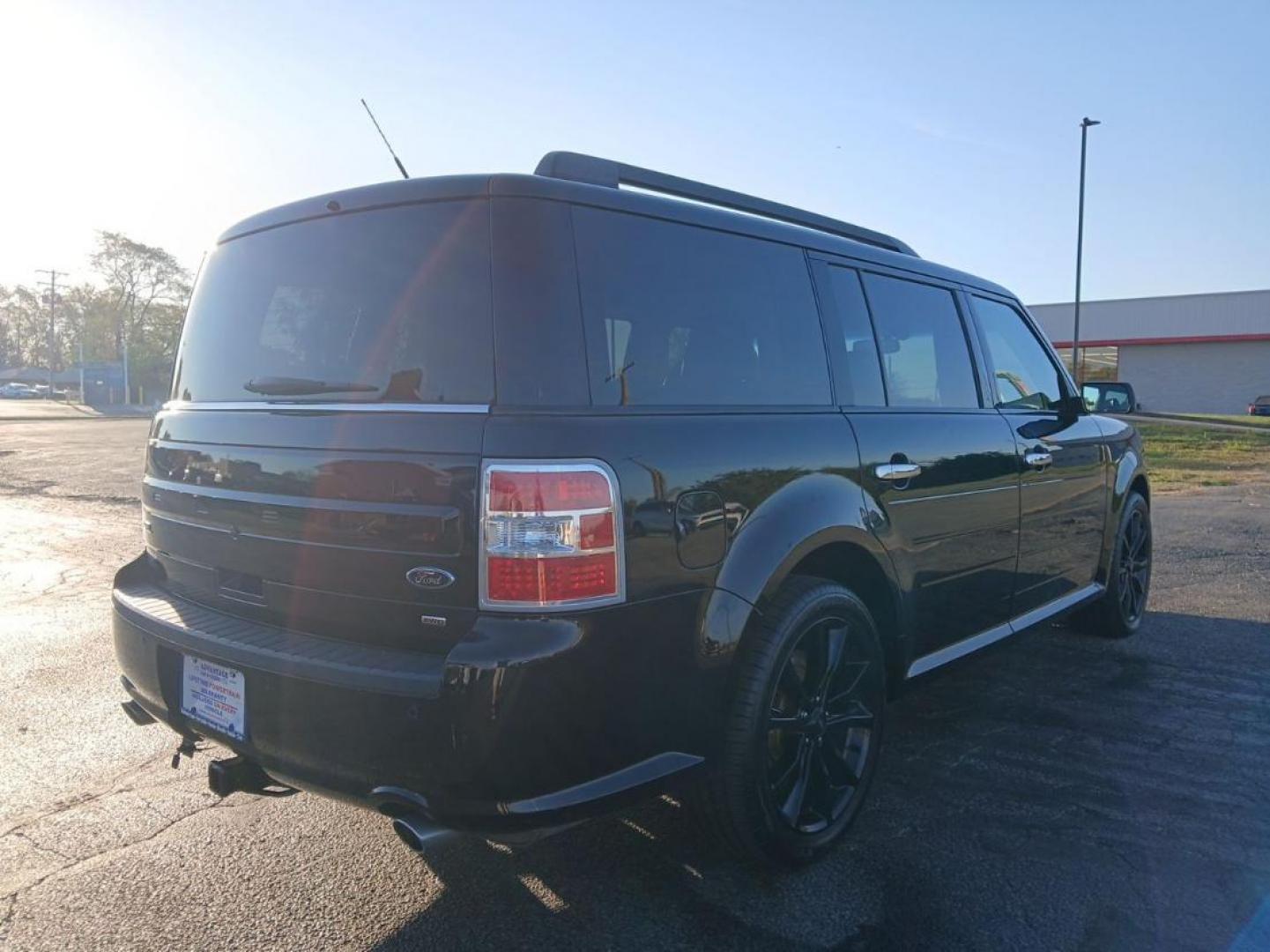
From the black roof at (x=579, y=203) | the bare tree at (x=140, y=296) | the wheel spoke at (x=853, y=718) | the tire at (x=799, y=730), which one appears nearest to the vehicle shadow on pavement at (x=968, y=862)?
the tire at (x=799, y=730)

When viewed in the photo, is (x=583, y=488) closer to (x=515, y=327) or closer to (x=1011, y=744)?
(x=515, y=327)

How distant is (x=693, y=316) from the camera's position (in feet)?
8.91

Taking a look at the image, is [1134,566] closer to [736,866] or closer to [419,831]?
[736,866]

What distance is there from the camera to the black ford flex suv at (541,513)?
7.13 ft

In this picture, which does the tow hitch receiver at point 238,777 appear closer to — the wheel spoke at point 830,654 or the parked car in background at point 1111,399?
the wheel spoke at point 830,654

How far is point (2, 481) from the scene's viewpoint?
13984 millimetres

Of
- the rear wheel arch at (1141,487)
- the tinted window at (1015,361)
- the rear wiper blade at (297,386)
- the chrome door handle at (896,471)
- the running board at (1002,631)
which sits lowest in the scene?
the running board at (1002,631)

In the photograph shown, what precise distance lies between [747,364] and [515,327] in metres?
0.86

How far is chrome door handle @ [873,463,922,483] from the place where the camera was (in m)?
3.15

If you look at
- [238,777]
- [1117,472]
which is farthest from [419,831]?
[1117,472]

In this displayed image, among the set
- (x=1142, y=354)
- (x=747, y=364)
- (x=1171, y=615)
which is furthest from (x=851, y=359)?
(x=1142, y=354)

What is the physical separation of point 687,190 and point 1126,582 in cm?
380

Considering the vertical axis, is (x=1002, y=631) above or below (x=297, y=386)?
below

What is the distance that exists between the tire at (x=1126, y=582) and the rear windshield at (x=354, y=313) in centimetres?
410
